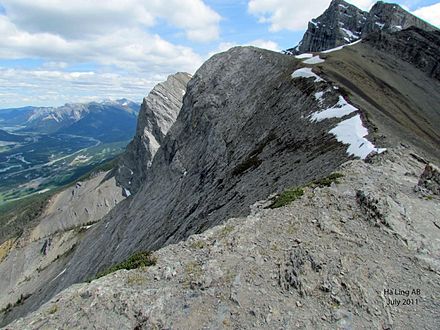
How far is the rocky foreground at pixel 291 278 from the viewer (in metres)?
12.5

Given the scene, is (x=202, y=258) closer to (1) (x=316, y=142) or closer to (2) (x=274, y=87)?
(1) (x=316, y=142)

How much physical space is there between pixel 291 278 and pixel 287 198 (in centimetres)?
550

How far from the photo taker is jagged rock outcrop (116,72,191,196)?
142 m

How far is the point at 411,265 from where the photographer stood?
14469 millimetres

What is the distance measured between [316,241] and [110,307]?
8.58 meters

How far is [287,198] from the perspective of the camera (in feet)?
60.5

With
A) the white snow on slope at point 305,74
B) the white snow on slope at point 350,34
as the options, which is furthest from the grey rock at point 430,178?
the white snow on slope at point 350,34

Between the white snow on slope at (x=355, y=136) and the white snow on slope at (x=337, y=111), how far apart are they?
2139 millimetres

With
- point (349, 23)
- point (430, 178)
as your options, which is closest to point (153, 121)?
point (349, 23)

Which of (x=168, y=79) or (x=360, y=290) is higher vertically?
(x=360, y=290)

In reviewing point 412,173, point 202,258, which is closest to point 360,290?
point 202,258

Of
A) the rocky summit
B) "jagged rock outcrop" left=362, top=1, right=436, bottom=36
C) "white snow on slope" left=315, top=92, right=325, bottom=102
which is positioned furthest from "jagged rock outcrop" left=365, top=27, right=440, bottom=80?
"white snow on slope" left=315, top=92, right=325, bottom=102

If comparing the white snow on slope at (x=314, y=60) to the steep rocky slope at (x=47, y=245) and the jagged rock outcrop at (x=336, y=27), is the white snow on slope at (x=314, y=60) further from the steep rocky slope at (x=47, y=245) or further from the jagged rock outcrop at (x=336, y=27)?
the jagged rock outcrop at (x=336, y=27)

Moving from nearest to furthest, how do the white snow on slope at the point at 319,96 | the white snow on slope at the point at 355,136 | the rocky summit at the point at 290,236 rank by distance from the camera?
1. the rocky summit at the point at 290,236
2. the white snow on slope at the point at 355,136
3. the white snow on slope at the point at 319,96
